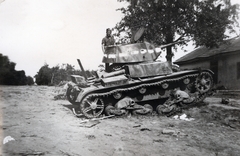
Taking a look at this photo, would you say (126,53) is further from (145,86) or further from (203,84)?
(203,84)

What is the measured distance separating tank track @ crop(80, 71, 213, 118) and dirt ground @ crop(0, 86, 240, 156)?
0.48 meters

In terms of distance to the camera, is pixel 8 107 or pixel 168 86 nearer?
pixel 8 107

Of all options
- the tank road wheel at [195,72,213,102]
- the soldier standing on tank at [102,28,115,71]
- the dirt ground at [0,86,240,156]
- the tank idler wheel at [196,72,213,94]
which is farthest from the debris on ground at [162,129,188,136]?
the soldier standing on tank at [102,28,115,71]

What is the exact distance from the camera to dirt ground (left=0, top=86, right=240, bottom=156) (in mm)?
4469

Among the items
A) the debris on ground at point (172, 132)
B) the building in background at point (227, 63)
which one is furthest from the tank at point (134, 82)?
the building in background at point (227, 63)

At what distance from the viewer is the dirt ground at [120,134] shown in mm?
4469

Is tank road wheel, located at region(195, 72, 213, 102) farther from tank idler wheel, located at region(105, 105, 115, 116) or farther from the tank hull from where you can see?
tank idler wheel, located at region(105, 105, 115, 116)

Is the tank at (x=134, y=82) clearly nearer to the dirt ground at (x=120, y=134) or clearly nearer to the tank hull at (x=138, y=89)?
the tank hull at (x=138, y=89)

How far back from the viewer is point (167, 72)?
8.28m

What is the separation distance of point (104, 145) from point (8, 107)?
182 inches

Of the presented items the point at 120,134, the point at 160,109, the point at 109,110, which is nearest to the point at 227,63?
the point at 160,109

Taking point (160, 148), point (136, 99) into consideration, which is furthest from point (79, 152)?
point (136, 99)

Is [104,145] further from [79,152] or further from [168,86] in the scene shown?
[168,86]

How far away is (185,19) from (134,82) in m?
10.9
